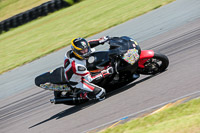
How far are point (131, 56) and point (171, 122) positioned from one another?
2.70m

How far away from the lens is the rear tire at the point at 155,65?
23.8ft

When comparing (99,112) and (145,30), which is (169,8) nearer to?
(145,30)

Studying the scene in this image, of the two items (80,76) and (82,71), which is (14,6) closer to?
(80,76)

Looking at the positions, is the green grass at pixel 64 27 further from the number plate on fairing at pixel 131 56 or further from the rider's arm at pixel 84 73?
the number plate on fairing at pixel 131 56

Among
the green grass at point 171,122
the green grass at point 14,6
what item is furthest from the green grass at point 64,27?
the green grass at point 171,122

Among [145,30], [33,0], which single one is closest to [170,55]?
[145,30]

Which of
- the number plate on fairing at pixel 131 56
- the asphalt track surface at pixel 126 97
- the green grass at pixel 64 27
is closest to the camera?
the asphalt track surface at pixel 126 97

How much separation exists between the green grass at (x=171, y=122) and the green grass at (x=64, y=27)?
10415 mm

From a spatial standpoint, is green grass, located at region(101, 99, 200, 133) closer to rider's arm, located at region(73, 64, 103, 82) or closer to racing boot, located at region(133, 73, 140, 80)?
rider's arm, located at region(73, 64, 103, 82)

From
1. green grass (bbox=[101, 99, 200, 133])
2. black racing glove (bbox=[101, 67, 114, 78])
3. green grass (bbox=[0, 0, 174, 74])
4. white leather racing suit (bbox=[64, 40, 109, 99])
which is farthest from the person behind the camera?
green grass (bbox=[0, 0, 174, 74])

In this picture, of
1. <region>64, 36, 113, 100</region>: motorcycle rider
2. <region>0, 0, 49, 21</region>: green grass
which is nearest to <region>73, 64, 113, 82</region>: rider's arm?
<region>64, 36, 113, 100</region>: motorcycle rider

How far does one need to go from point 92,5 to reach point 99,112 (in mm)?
16565

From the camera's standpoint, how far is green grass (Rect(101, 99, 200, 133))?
168 inches

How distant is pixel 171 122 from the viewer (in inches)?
183
